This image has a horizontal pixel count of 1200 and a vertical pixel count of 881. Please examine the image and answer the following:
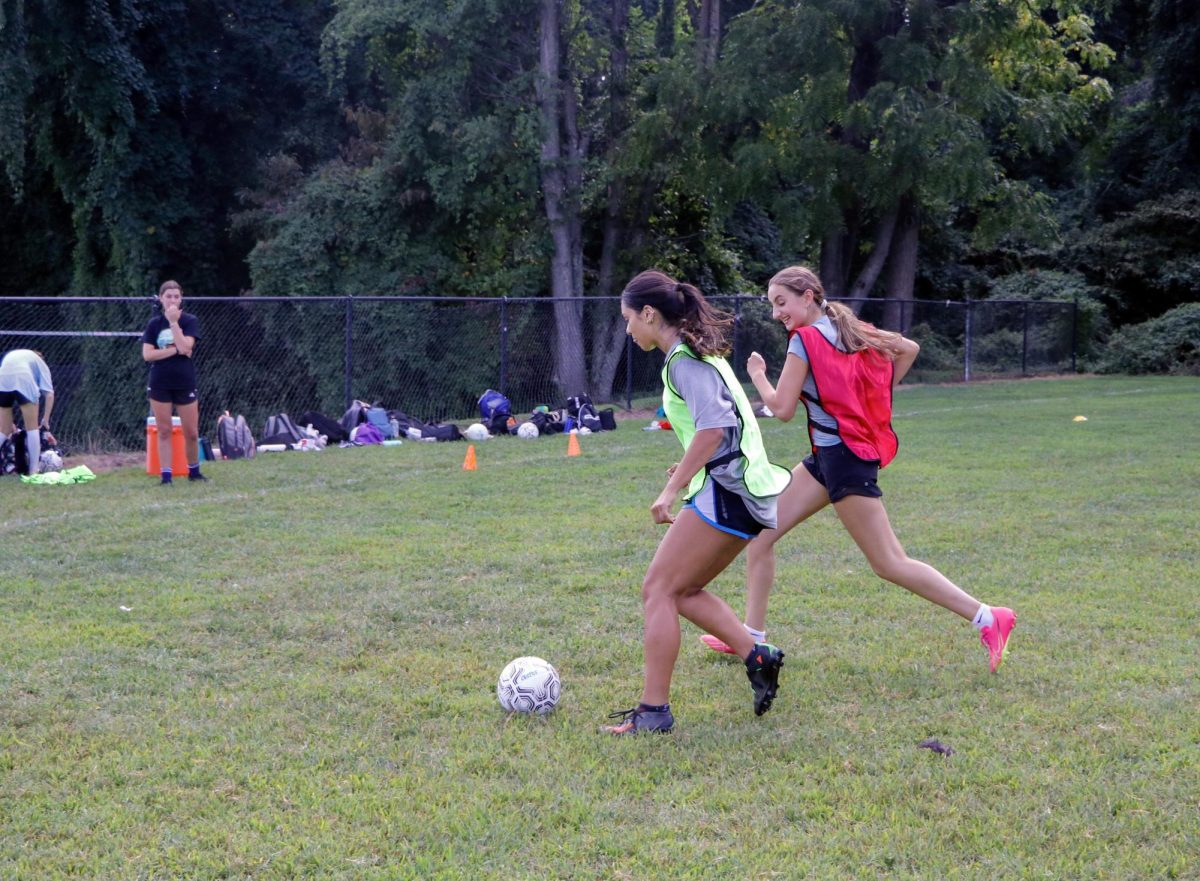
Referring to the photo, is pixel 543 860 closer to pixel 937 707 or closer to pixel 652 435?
pixel 937 707

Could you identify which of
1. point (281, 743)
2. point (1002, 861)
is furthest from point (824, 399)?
point (281, 743)

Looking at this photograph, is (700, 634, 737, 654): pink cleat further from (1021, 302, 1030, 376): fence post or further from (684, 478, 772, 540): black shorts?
(1021, 302, 1030, 376): fence post

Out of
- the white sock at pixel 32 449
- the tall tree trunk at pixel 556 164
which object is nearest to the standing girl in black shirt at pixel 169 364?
the white sock at pixel 32 449

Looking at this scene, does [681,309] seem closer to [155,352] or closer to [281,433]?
[155,352]

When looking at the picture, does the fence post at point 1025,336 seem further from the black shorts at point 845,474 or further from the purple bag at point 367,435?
the black shorts at point 845,474

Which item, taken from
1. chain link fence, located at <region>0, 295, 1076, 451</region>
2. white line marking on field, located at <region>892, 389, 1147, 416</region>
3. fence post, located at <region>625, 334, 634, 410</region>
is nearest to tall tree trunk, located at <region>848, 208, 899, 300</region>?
chain link fence, located at <region>0, 295, 1076, 451</region>

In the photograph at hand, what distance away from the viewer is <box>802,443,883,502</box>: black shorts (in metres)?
4.97

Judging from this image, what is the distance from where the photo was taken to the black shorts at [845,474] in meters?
4.97

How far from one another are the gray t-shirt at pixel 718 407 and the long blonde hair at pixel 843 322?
2.74ft

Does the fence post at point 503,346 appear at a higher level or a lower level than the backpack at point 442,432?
higher

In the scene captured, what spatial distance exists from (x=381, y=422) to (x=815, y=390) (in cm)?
1096

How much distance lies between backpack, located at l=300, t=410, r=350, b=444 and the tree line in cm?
613

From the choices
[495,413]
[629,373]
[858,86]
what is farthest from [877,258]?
[495,413]

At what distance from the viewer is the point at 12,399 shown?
37.7 ft
